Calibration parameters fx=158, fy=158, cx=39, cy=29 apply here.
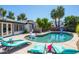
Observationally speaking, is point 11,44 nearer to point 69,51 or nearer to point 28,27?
point 28,27

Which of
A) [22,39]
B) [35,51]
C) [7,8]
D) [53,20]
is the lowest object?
[35,51]

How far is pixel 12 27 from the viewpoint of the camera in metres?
5.04

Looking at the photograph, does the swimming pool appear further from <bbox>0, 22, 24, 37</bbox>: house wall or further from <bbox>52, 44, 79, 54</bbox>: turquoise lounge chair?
<bbox>0, 22, 24, 37</bbox>: house wall

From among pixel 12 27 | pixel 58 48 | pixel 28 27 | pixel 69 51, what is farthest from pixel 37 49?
pixel 12 27

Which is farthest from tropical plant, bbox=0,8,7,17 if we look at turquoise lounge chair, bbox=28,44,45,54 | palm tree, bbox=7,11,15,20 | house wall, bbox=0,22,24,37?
turquoise lounge chair, bbox=28,44,45,54

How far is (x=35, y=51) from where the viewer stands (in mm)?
4812

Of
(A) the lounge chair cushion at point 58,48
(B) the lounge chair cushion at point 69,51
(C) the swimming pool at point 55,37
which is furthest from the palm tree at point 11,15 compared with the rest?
(B) the lounge chair cushion at point 69,51

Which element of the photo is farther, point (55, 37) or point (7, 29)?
point (7, 29)

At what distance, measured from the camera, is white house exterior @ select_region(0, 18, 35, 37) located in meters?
4.96

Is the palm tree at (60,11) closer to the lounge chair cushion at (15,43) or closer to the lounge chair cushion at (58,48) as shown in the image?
the lounge chair cushion at (58,48)
